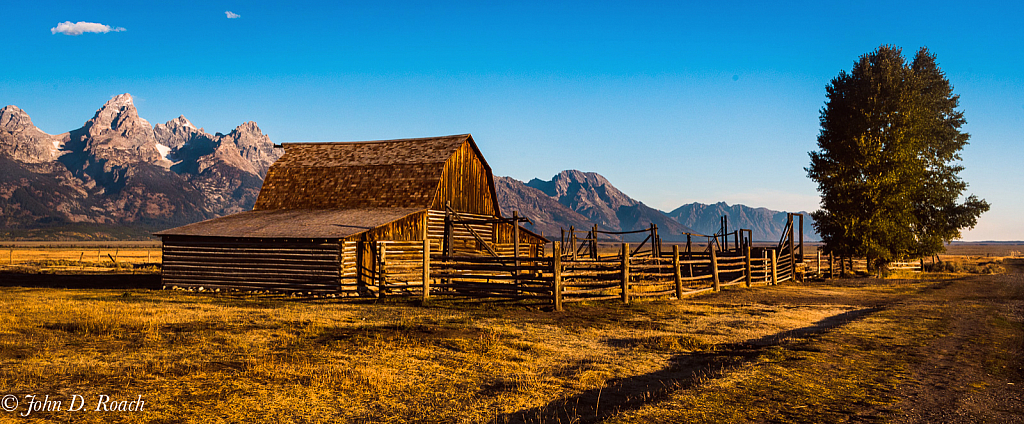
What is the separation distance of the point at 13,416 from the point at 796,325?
49.1 ft

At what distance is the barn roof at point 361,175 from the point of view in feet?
96.3

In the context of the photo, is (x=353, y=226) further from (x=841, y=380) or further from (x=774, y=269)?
(x=774, y=269)

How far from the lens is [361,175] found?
31.3 metres

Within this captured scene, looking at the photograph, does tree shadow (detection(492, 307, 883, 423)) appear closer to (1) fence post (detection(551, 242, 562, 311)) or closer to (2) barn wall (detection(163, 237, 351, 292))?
(1) fence post (detection(551, 242, 562, 311))

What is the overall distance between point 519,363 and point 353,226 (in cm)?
1547

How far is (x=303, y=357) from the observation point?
1045cm

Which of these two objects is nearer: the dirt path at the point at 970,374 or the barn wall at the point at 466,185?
the dirt path at the point at 970,374

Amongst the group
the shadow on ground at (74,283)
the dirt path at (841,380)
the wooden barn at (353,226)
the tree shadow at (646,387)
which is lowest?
the shadow on ground at (74,283)

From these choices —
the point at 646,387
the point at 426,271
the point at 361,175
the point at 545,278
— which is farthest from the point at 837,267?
the point at 646,387

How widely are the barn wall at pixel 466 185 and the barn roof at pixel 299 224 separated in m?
2.61

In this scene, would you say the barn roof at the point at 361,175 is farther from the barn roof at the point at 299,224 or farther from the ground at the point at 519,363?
the ground at the point at 519,363

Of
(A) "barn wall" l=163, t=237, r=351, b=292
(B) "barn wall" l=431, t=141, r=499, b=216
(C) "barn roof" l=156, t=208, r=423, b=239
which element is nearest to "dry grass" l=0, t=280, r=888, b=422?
(A) "barn wall" l=163, t=237, r=351, b=292

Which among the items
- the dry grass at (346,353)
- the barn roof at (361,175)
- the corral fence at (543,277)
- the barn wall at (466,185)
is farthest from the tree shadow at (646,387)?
the barn wall at (466,185)

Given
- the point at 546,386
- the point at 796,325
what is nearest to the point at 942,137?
the point at 796,325
